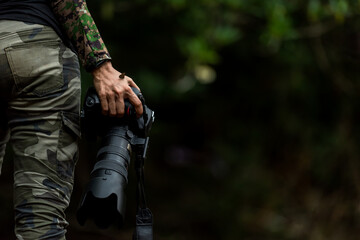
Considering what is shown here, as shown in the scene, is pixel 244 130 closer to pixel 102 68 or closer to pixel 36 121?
pixel 102 68

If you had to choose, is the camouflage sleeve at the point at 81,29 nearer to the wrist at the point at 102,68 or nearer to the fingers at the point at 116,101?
the wrist at the point at 102,68

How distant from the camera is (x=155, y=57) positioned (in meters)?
6.23

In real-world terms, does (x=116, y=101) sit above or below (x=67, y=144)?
above

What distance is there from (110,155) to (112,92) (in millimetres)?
208

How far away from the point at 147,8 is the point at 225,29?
0.79 meters

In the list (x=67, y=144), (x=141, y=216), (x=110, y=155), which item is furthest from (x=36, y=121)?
(x=141, y=216)

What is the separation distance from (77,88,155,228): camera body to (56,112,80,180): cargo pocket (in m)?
0.03

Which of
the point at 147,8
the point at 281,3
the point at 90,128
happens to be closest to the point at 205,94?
the point at 147,8

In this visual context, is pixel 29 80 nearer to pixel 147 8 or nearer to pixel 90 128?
pixel 90 128

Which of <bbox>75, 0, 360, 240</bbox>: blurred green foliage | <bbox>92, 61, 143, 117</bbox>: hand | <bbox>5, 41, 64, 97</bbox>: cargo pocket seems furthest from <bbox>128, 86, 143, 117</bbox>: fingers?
<bbox>75, 0, 360, 240</bbox>: blurred green foliage

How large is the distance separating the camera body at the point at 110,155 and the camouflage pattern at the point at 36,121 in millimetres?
89

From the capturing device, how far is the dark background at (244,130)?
18.8ft

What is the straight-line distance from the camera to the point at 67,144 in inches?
83.7

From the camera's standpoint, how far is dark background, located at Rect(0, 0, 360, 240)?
18.8 feet
